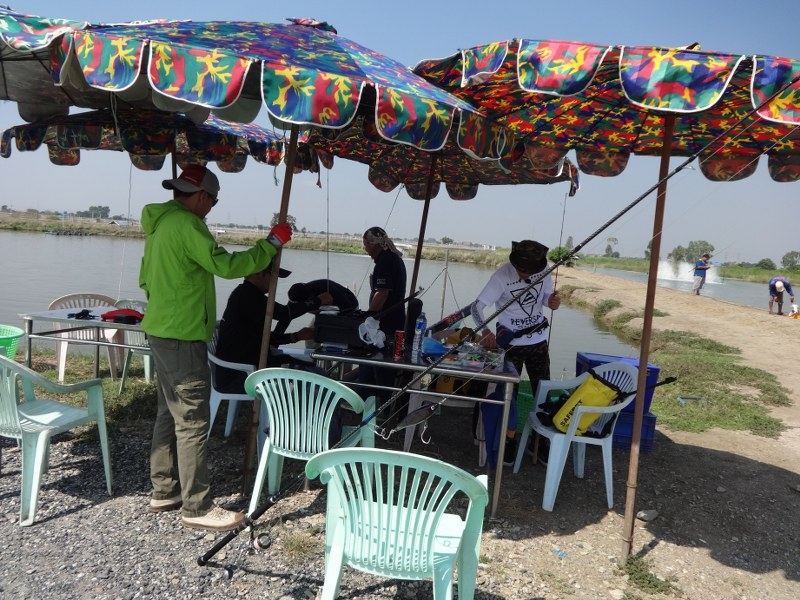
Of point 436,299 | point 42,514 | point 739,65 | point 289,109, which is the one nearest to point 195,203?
point 289,109

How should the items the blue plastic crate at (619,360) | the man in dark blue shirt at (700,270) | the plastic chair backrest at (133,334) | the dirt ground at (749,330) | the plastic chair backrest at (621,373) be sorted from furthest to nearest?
the man in dark blue shirt at (700,270), the dirt ground at (749,330), the plastic chair backrest at (133,334), the blue plastic crate at (619,360), the plastic chair backrest at (621,373)

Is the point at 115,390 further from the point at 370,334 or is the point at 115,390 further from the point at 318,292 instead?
the point at 370,334

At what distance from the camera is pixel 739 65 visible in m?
2.38

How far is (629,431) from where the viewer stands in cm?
466

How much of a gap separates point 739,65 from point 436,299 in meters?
16.4

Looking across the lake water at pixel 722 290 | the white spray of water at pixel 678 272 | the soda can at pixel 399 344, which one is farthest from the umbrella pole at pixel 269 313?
the white spray of water at pixel 678 272

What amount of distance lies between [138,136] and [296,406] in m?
3.31

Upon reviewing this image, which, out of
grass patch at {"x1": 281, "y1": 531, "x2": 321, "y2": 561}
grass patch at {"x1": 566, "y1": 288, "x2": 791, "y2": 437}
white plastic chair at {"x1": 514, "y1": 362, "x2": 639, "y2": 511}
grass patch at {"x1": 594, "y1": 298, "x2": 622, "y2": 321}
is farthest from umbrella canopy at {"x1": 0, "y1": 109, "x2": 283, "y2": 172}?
grass patch at {"x1": 594, "y1": 298, "x2": 622, "y2": 321}

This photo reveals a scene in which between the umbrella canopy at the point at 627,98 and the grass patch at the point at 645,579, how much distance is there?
2061 millimetres

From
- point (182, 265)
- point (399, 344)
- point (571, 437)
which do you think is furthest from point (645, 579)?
point (182, 265)

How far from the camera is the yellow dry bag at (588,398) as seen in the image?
11.8ft

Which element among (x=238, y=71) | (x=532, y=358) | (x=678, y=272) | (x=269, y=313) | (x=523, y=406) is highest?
(x=238, y=71)

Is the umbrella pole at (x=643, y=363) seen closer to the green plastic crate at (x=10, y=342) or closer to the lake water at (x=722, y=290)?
the green plastic crate at (x=10, y=342)

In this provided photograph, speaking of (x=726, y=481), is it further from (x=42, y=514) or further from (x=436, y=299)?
(x=436, y=299)
